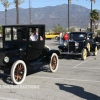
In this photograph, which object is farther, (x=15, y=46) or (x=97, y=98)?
(x=15, y=46)

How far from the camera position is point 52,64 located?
11.0 metres

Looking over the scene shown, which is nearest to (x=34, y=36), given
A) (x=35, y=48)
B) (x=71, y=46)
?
(x=35, y=48)

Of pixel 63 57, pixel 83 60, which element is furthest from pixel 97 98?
pixel 63 57

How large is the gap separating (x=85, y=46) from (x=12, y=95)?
895 centimetres

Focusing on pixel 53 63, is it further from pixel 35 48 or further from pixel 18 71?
pixel 18 71

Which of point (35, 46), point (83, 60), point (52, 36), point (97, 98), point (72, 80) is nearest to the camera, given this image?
point (97, 98)

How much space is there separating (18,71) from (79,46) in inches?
291

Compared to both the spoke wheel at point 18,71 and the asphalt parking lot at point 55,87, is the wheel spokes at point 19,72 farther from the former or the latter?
the asphalt parking lot at point 55,87

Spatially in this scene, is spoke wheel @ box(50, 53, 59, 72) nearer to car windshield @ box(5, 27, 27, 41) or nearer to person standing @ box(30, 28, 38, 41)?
→ person standing @ box(30, 28, 38, 41)

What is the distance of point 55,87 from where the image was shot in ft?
27.7

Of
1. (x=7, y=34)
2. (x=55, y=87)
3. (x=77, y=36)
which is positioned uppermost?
(x=7, y=34)

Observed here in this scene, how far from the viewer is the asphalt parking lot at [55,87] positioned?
742 centimetres

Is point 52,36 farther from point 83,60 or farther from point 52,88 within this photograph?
point 52,88

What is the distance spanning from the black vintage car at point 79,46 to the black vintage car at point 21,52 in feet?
14.5
